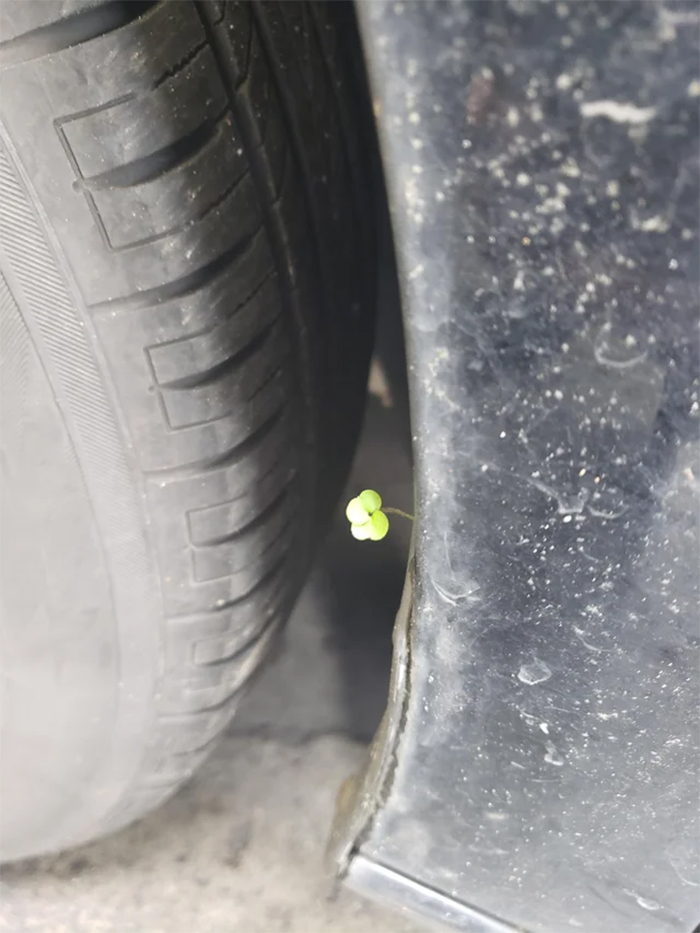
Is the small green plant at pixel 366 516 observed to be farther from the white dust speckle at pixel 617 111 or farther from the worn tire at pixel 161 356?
the white dust speckle at pixel 617 111

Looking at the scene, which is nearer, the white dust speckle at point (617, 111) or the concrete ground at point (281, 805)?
the white dust speckle at point (617, 111)

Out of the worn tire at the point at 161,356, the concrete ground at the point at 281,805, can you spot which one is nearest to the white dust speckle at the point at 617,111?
the worn tire at the point at 161,356

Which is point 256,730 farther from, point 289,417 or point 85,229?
point 85,229

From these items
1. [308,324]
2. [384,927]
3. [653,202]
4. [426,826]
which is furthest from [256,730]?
[653,202]

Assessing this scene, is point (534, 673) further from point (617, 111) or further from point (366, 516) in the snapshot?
point (617, 111)

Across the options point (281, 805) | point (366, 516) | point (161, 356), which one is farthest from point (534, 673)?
point (281, 805)

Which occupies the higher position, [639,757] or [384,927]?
[639,757]
